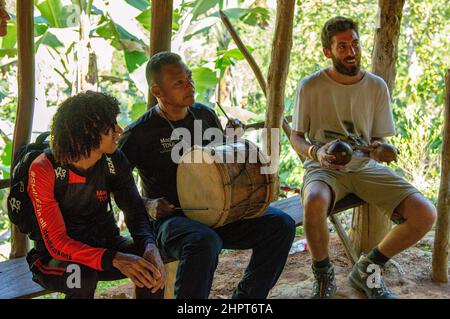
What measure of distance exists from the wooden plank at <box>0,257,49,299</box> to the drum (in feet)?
2.47

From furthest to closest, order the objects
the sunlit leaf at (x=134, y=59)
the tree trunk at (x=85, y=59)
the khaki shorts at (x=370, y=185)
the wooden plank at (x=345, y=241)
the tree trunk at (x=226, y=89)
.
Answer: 1. the tree trunk at (x=226, y=89)
2. the sunlit leaf at (x=134, y=59)
3. the tree trunk at (x=85, y=59)
4. the wooden plank at (x=345, y=241)
5. the khaki shorts at (x=370, y=185)

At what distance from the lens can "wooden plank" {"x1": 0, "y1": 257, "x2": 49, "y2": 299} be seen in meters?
2.28

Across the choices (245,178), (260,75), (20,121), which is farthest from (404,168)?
(20,121)

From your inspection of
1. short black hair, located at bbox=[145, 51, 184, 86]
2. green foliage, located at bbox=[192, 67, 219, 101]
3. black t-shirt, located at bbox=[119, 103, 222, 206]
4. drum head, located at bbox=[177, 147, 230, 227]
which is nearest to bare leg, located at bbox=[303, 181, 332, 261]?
drum head, located at bbox=[177, 147, 230, 227]

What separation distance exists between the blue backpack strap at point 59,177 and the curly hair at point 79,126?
1.1 inches

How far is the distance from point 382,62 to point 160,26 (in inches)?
Answer: 59.2

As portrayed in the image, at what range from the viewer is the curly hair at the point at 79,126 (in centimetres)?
216

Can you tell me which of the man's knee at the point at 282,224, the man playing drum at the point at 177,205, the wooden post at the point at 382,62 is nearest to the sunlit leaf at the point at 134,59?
the man playing drum at the point at 177,205

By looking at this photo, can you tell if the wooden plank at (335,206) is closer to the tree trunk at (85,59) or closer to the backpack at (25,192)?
the backpack at (25,192)

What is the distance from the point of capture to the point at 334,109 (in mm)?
3115

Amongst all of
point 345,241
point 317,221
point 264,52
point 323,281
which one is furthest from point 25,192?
point 264,52

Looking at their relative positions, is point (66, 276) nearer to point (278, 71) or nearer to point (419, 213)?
point (419, 213)

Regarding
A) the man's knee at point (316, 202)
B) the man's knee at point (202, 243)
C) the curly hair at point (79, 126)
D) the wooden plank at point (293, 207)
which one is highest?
the curly hair at point (79, 126)

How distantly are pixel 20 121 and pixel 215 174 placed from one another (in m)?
1.11
